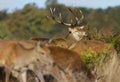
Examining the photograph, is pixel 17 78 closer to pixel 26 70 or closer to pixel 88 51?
pixel 26 70

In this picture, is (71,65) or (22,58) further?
(71,65)

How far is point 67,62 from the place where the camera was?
13.7 m

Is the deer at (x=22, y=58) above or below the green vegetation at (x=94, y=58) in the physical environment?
above

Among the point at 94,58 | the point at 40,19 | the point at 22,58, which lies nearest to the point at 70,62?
the point at 94,58

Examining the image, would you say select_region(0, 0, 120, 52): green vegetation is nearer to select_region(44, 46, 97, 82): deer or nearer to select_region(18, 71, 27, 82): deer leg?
select_region(44, 46, 97, 82): deer

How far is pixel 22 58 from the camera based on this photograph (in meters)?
12.9

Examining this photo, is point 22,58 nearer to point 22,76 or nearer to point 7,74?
point 22,76

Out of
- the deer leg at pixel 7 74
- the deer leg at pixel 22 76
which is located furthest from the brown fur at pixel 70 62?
the deer leg at pixel 7 74

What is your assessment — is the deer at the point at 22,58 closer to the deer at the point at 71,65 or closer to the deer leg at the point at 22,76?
the deer leg at the point at 22,76

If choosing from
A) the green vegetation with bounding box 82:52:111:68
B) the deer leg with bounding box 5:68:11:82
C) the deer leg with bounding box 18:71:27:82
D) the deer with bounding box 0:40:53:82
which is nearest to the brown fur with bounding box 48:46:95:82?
the deer with bounding box 0:40:53:82

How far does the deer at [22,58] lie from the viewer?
12672 mm

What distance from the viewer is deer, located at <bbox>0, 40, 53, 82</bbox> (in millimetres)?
12672

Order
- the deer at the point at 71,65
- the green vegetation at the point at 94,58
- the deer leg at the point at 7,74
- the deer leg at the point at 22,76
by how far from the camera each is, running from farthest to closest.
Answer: the green vegetation at the point at 94,58
the deer at the point at 71,65
the deer leg at the point at 22,76
the deer leg at the point at 7,74

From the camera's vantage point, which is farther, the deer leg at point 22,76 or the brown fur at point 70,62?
the brown fur at point 70,62
